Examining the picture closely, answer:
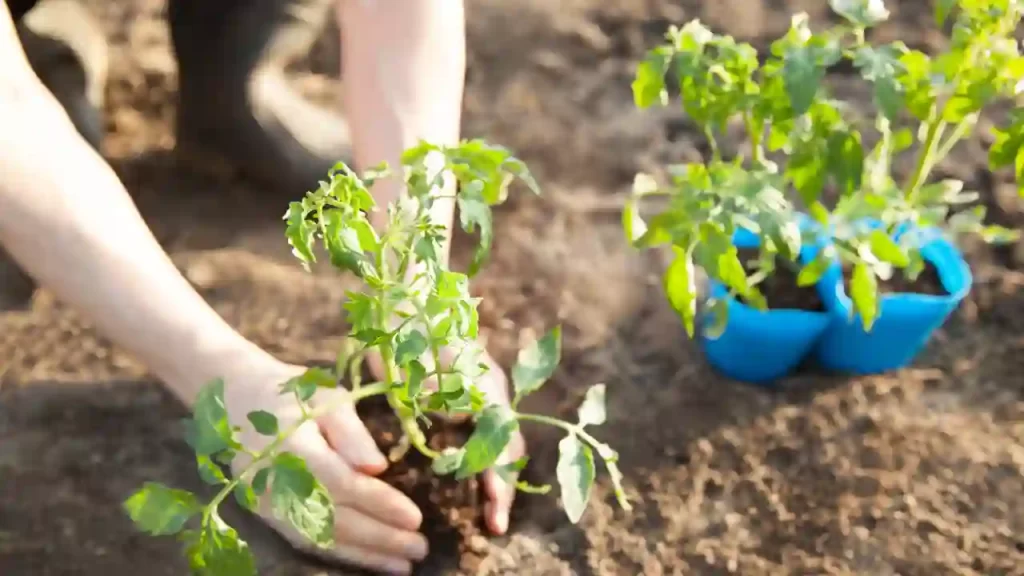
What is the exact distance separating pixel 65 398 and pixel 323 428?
335mm

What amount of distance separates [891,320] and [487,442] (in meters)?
0.49

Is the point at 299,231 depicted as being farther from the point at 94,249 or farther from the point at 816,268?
the point at 816,268

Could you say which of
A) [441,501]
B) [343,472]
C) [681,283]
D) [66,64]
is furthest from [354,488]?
[66,64]

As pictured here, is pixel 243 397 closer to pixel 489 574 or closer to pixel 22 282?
pixel 489 574

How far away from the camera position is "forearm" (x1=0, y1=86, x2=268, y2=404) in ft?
2.56

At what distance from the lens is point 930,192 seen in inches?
36.2

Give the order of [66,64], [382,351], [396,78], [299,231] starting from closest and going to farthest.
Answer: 1. [299,231]
2. [382,351]
3. [396,78]
4. [66,64]

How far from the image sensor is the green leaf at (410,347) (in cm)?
64

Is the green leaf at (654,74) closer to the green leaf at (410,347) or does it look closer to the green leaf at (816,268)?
the green leaf at (816,268)

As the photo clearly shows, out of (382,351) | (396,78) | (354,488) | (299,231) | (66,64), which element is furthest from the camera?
(66,64)

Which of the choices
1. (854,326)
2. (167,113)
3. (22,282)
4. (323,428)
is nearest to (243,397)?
(323,428)

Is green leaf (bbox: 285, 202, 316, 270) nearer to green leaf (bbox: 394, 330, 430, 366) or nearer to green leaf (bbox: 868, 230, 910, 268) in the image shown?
green leaf (bbox: 394, 330, 430, 366)

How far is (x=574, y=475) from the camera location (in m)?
0.70

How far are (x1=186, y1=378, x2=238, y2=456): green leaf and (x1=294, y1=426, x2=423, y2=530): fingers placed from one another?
165 mm
